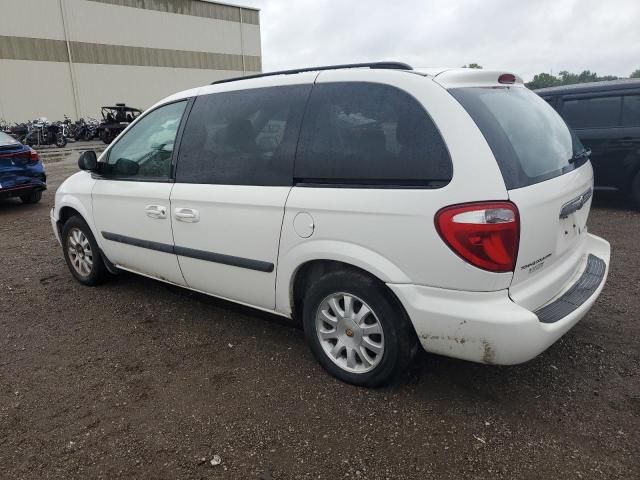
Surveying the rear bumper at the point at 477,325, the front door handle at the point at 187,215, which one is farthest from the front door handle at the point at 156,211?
the rear bumper at the point at 477,325

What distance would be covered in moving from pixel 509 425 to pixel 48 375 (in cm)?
273

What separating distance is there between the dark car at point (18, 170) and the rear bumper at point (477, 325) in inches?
315

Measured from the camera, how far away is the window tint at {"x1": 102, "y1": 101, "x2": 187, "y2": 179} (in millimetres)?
3494

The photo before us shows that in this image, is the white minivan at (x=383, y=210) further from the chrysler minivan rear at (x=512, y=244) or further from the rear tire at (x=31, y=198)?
the rear tire at (x=31, y=198)

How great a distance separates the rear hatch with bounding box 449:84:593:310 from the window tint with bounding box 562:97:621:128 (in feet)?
14.0

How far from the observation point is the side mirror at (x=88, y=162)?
3934 mm

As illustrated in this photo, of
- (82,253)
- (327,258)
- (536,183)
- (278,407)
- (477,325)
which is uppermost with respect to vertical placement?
(536,183)

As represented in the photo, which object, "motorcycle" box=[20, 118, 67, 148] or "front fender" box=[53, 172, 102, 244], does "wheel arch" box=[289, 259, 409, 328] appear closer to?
"front fender" box=[53, 172, 102, 244]

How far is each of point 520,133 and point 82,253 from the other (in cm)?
381

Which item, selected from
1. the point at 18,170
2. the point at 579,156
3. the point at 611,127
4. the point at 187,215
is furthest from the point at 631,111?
the point at 18,170

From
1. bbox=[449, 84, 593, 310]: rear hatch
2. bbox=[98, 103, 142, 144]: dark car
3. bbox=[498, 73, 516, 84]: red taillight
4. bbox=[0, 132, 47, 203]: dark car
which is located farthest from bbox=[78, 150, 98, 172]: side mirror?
bbox=[98, 103, 142, 144]: dark car

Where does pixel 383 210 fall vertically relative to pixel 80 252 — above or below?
above

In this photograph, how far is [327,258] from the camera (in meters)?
2.60

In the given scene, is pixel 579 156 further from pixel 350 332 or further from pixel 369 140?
pixel 350 332
